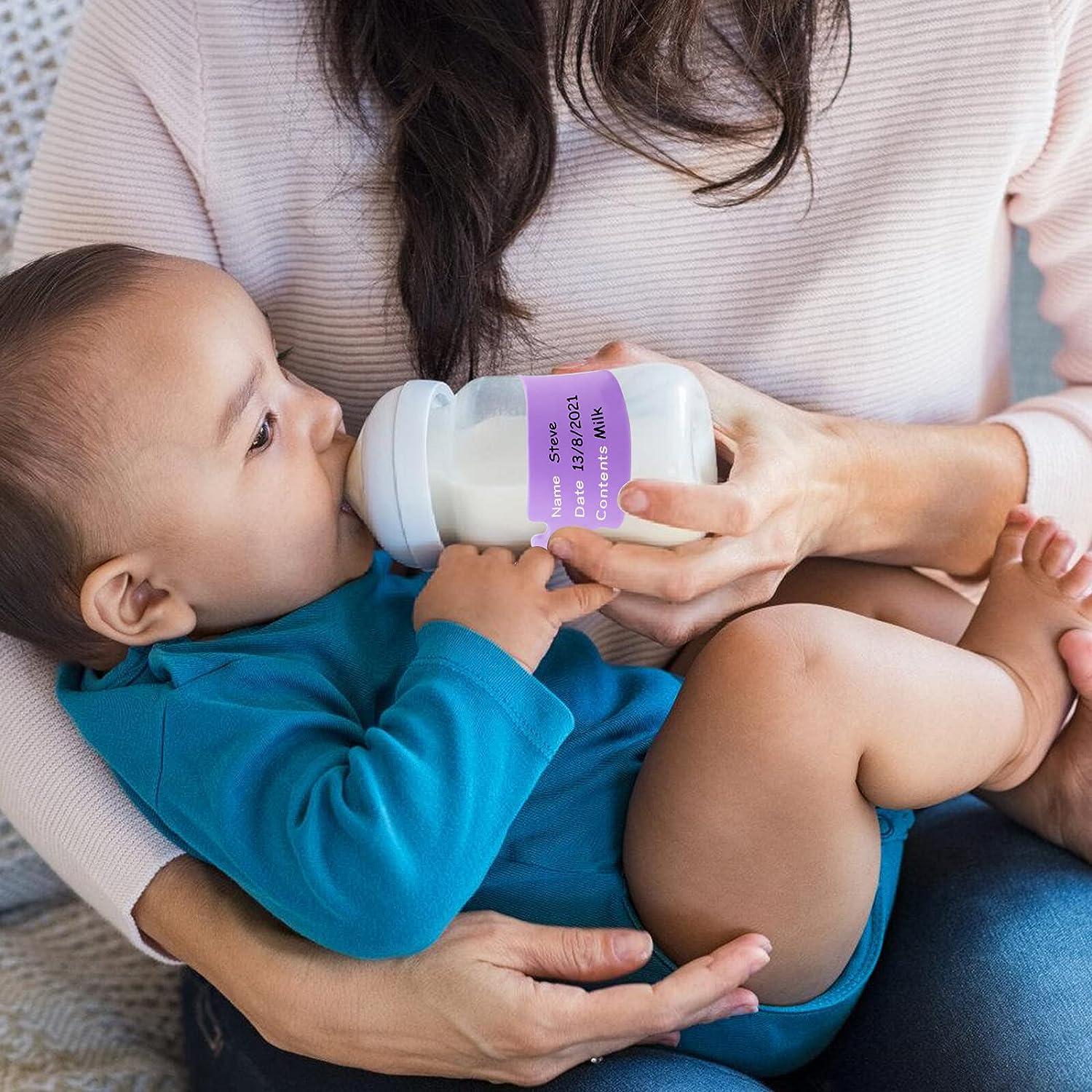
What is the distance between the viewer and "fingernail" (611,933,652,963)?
2.76ft

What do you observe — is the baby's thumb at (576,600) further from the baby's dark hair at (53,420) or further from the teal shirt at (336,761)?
the baby's dark hair at (53,420)

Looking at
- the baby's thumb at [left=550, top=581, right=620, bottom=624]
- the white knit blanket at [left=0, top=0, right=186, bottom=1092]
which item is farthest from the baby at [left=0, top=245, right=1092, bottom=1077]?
the white knit blanket at [left=0, top=0, right=186, bottom=1092]

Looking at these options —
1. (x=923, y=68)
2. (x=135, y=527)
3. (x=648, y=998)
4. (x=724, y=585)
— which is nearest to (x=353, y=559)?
(x=135, y=527)

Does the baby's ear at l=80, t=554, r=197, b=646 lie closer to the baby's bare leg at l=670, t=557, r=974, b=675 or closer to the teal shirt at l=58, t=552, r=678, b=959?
the teal shirt at l=58, t=552, r=678, b=959

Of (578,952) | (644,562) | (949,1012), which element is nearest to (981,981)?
(949,1012)

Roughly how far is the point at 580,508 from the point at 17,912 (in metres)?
0.82

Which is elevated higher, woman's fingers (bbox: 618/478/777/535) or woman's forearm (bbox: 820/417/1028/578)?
woman's fingers (bbox: 618/478/777/535)

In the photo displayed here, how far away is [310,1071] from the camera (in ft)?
3.06

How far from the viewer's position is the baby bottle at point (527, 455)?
798 millimetres

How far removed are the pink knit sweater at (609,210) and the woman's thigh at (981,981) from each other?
326 mm

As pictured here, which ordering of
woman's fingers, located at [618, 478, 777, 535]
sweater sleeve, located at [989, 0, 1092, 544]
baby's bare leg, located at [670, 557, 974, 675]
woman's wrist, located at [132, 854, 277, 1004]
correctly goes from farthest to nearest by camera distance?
1. baby's bare leg, located at [670, 557, 974, 675]
2. sweater sleeve, located at [989, 0, 1092, 544]
3. woman's wrist, located at [132, 854, 277, 1004]
4. woman's fingers, located at [618, 478, 777, 535]

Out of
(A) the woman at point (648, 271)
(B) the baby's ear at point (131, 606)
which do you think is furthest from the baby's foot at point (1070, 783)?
(B) the baby's ear at point (131, 606)

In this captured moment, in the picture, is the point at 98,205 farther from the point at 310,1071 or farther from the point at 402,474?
the point at 310,1071

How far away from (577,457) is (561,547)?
6 centimetres
